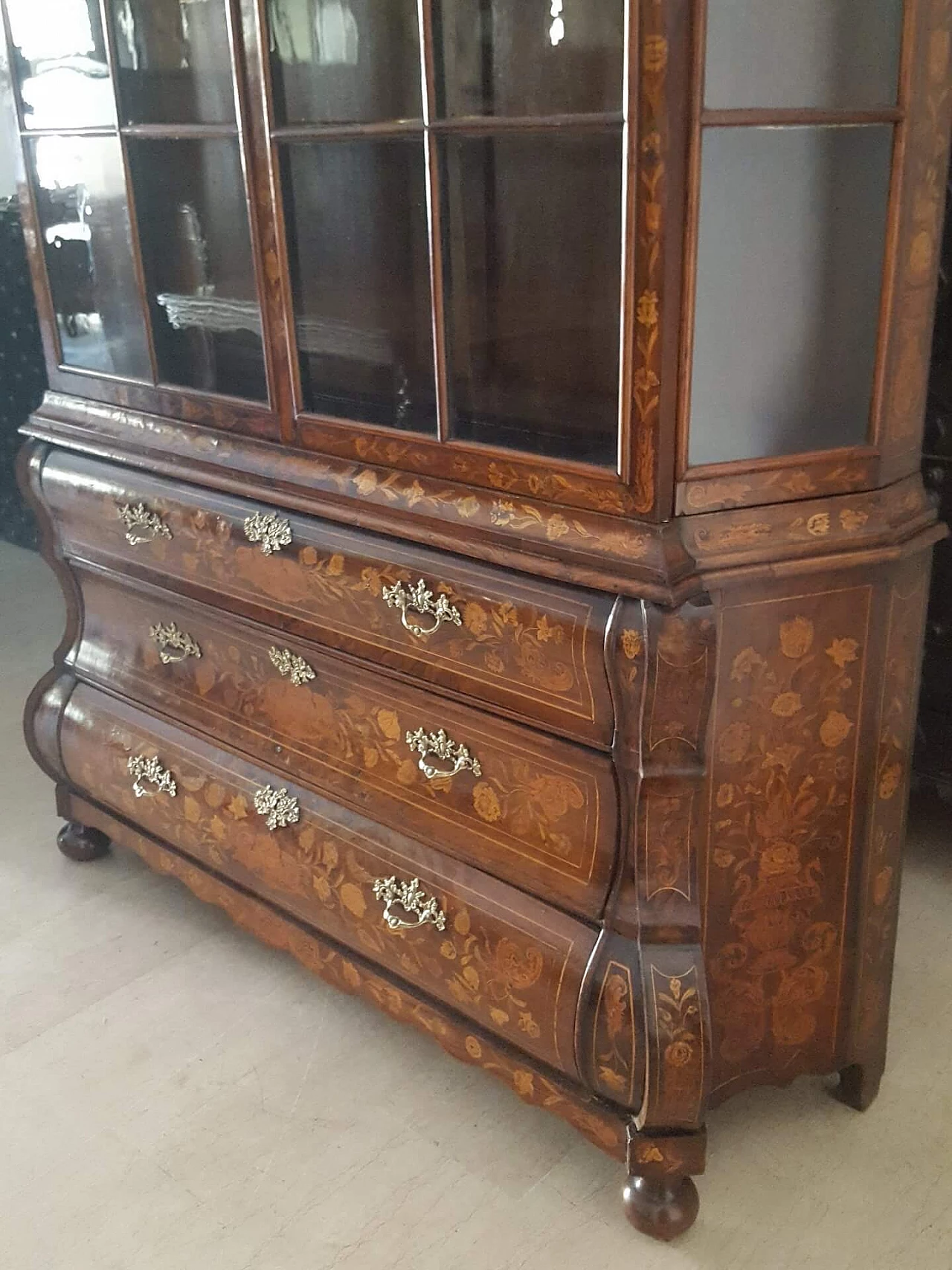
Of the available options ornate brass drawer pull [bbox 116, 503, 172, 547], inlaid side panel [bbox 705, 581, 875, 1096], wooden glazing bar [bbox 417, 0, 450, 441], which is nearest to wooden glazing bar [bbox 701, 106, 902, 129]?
wooden glazing bar [bbox 417, 0, 450, 441]

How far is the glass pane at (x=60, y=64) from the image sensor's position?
5.15 feet

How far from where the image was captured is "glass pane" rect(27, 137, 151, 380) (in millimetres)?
1644

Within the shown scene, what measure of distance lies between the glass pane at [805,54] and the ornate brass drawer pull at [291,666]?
0.86m

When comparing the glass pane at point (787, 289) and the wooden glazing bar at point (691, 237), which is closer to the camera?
the wooden glazing bar at point (691, 237)

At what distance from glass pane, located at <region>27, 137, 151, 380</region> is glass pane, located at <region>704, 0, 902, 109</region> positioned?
91 cm

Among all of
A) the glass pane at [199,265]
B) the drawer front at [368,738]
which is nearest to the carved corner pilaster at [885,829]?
the drawer front at [368,738]

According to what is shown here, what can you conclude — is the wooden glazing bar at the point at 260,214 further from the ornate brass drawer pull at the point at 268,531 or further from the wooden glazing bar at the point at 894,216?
the wooden glazing bar at the point at 894,216

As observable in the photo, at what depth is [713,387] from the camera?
1139 millimetres

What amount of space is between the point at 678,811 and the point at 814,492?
36 cm

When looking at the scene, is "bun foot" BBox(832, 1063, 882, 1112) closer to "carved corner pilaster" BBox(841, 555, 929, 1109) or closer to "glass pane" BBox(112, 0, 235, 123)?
"carved corner pilaster" BBox(841, 555, 929, 1109)

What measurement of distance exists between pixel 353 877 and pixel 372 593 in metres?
0.41

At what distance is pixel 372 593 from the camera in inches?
55.0

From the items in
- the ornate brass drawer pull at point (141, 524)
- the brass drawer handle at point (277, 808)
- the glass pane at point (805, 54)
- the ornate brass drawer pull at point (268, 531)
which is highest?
the glass pane at point (805, 54)

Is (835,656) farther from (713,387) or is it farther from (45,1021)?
(45,1021)
